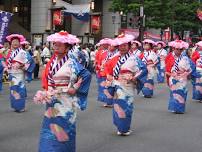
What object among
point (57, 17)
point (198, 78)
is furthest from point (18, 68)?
point (57, 17)

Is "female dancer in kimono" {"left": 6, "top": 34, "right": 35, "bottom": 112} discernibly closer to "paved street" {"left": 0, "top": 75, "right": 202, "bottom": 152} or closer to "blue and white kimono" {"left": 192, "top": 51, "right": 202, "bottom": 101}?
"paved street" {"left": 0, "top": 75, "right": 202, "bottom": 152}

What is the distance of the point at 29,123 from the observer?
31.5ft

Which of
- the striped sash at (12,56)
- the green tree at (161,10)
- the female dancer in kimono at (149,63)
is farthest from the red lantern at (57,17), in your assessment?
the striped sash at (12,56)

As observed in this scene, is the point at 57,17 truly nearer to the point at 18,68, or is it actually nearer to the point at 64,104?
the point at 18,68

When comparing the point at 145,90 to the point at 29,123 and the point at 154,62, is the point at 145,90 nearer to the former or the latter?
the point at 154,62

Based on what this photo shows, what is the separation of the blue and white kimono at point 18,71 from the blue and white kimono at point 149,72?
4962 millimetres

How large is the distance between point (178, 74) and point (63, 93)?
597 cm

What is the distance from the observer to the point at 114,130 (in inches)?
356

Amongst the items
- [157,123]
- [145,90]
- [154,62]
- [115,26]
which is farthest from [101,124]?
[115,26]

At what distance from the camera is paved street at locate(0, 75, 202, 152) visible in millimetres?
7570

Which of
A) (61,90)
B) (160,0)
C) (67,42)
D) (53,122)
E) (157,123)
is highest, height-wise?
(160,0)

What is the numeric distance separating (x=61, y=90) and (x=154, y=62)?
10291 mm

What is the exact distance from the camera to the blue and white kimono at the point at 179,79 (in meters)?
11.4

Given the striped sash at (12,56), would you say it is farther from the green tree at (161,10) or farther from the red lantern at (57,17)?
the green tree at (161,10)
